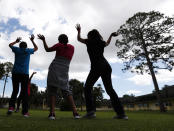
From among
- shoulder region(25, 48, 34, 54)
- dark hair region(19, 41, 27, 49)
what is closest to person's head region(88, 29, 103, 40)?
shoulder region(25, 48, 34, 54)

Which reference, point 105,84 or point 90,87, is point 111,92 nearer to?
point 105,84

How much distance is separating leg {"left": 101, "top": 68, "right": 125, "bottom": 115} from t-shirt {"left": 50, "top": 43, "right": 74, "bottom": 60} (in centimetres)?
97

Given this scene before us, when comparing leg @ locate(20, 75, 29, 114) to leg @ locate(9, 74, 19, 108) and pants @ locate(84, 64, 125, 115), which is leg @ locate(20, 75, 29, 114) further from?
pants @ locate(84, 64, 125, 115)

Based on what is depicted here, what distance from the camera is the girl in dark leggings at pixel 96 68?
3949 millimetres

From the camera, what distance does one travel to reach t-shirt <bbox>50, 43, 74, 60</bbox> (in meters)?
4.07

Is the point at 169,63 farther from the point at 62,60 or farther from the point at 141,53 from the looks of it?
the point at 62,60

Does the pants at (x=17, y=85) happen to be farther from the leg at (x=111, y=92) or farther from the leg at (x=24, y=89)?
the leg at (x=111, y=92)

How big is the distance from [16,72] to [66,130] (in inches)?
115

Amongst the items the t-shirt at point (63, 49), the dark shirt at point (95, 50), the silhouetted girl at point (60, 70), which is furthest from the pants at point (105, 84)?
the t-shirt at point (63, 49)

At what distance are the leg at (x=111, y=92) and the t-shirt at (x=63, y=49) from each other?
0.97 meters

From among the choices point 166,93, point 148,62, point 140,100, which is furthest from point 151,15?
point 140,100

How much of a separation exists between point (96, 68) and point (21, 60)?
2.03 metres

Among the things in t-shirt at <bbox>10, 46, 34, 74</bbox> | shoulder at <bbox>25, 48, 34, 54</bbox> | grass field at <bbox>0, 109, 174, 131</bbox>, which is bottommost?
grass field at <bbox>0, 109, 174, 131</bbox>

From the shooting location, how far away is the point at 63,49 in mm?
4141
